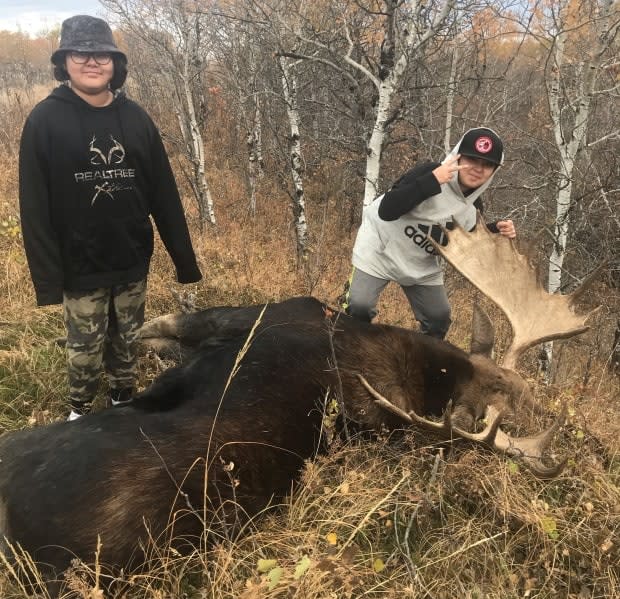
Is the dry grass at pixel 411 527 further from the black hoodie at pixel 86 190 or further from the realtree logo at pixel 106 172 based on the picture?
the realtree logo at pixel 106 172

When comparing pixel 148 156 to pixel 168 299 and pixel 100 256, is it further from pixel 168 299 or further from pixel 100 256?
pixel 168 299

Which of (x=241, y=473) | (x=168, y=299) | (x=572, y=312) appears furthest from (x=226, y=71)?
(x=241, y=473)

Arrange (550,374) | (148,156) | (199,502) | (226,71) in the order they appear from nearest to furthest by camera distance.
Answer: (199,502), (148,156), (550,374), (226,71)

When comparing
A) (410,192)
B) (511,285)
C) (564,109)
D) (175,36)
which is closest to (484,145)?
(410,192)

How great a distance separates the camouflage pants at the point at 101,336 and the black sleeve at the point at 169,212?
0.87 ft

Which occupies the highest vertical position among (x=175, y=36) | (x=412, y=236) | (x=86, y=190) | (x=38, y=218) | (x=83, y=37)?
(x=175, y=36)

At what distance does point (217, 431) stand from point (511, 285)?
2197 mm

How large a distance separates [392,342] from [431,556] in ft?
4.06

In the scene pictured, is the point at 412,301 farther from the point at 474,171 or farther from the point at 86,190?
the point at 86,190

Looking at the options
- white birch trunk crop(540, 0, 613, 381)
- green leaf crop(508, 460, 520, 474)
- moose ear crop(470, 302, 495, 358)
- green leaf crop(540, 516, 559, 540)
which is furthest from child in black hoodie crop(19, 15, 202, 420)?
white birch trunk crop(540, 0, 613, 381)

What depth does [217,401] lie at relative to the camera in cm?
228

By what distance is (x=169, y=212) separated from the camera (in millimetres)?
2641

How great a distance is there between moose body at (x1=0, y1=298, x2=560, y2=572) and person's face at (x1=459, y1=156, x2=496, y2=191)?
1063mm

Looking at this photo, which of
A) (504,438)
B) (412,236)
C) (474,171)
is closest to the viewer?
(504,438)
